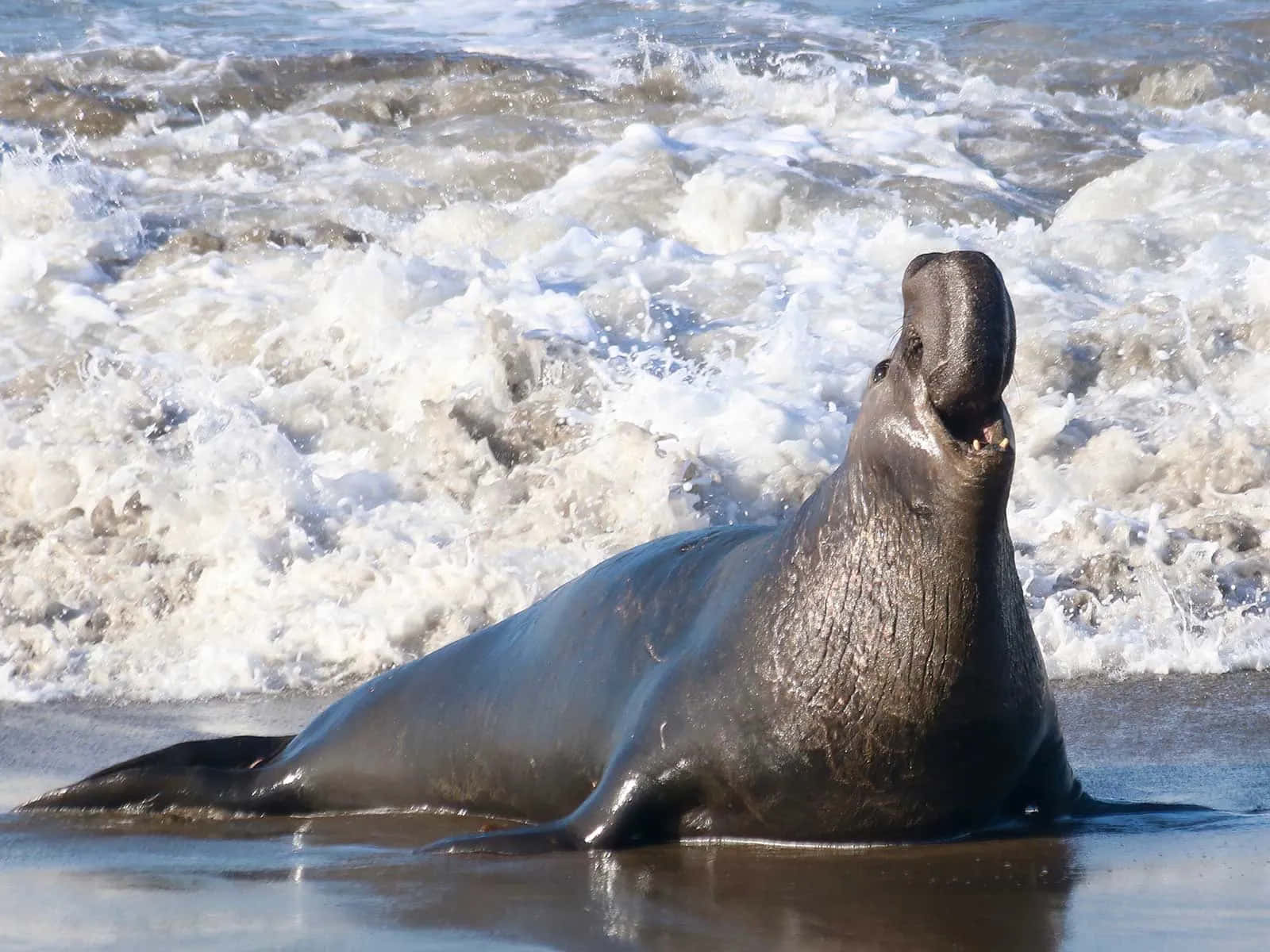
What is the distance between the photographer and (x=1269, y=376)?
949 centimetres

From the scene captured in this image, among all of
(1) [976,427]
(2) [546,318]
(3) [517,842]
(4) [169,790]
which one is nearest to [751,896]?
(3) [517,842]

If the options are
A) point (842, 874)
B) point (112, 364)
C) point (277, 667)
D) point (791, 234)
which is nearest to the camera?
point (842, 874)

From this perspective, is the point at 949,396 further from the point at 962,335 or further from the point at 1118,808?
the point at 1118,808

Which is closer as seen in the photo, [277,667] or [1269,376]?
[277,667]

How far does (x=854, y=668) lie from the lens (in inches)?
151

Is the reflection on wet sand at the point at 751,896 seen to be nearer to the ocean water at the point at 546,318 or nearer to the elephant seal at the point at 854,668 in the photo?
the elephant seal at the point at 854,668

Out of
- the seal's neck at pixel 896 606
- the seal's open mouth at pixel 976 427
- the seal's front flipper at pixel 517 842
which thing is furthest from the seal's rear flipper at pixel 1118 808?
the seal's front flipper at pixel 517 842

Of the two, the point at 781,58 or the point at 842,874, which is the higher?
the point at 781,58

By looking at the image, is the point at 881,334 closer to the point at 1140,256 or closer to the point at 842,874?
the point at 1140,256

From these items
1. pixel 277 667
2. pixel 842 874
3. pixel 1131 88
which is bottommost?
pixel 277 667

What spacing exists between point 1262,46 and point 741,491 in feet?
34.0

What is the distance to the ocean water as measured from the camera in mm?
7727

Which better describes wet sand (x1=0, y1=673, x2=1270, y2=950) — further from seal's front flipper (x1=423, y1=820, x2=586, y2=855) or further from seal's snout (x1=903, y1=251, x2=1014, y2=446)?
seal's snout (x1=903, y1=251, x2=1014, y2=446)

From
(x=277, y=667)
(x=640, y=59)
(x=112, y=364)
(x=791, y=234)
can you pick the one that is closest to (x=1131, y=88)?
(x=640, y=59)
